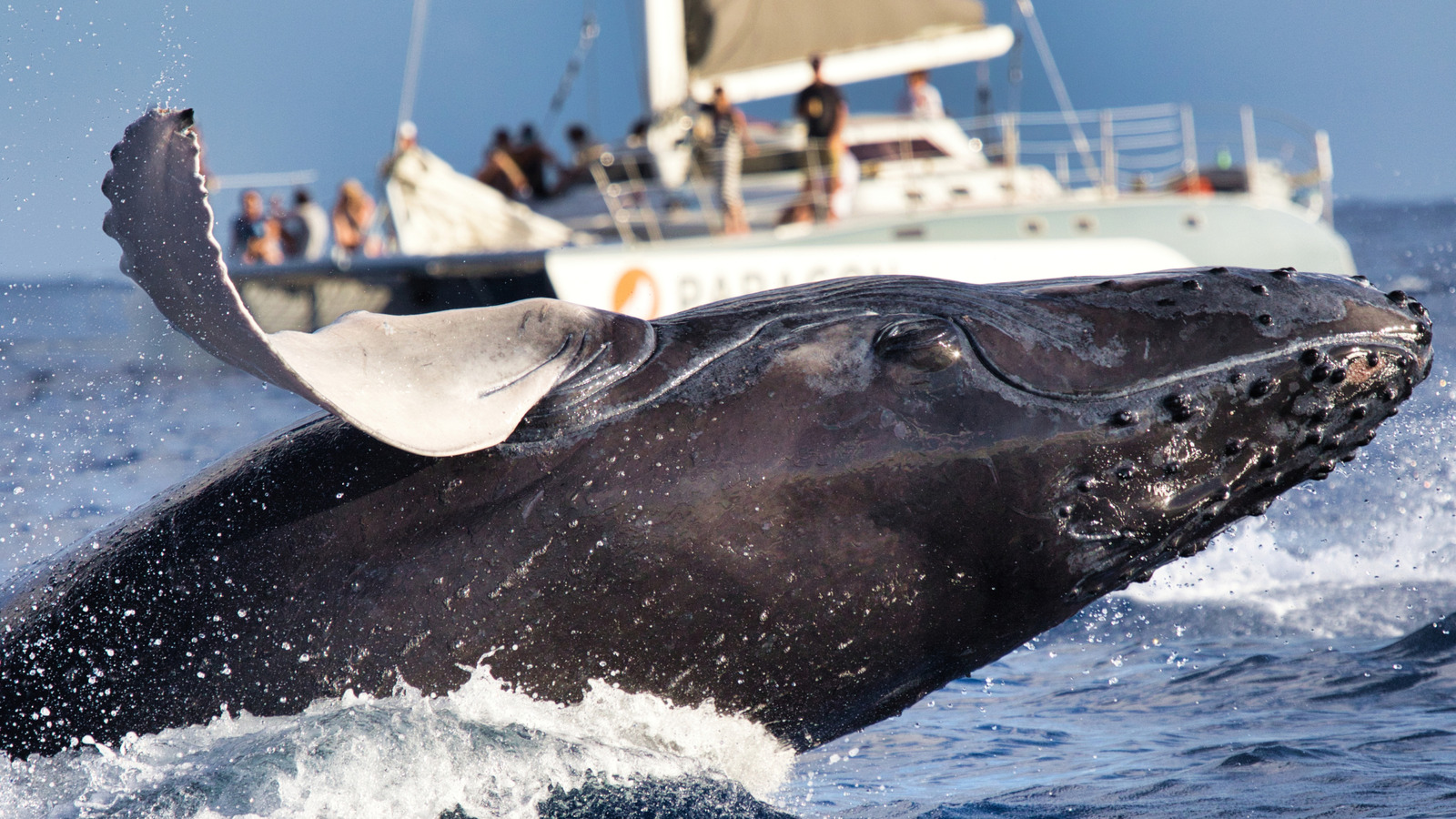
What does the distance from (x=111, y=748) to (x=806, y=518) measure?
1997 mm

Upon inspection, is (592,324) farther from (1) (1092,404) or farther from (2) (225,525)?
(1) (1092,404)

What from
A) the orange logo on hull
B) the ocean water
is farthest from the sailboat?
the ocean water

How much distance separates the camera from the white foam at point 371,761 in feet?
11.3

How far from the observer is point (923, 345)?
12.0 feet

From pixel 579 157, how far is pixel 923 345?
74.3 ft

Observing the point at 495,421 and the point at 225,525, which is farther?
the point at 225,525

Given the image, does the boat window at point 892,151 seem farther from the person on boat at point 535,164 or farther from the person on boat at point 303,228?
the person on boat at point 303,228

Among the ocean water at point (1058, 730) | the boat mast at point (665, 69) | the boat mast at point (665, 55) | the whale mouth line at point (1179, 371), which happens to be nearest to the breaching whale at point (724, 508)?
the whale mouth line at point (1179, 371)

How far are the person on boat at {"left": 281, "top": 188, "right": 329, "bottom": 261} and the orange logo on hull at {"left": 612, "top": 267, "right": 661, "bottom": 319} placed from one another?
34.5ft

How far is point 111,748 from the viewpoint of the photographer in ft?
12.0

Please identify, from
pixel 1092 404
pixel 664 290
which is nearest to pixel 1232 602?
pixel 1092 404

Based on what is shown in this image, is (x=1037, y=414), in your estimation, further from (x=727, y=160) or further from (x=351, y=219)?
(x=351, y=219)

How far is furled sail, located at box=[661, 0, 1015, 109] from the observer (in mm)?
24172

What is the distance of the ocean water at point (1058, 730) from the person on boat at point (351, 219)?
523 inches
